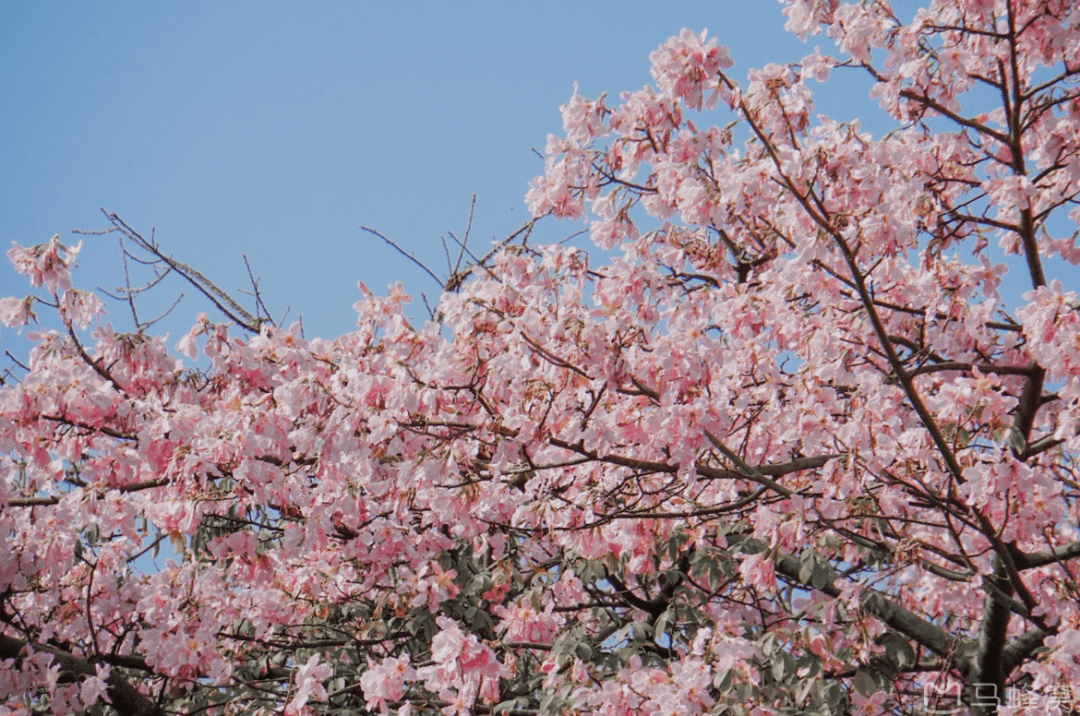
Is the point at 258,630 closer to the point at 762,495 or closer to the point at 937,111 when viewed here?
the point at 762,495

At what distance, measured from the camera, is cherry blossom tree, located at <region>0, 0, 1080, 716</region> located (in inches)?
154

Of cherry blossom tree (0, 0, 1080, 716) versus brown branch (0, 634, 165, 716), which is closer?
cherry blossom tree (0, 0, 1080, 716)

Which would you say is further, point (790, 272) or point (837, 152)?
point (790, 272)

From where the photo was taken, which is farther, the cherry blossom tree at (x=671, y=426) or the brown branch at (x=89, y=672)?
the brown branch at (x=89, y=672)

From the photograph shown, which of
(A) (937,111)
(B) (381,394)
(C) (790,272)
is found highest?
(A) (937,111)

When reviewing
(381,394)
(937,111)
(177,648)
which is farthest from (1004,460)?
(177,648)

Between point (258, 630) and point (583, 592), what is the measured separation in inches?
93.4

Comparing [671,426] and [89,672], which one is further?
[89,672]

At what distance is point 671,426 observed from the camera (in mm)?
3832

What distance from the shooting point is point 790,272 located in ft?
14.8

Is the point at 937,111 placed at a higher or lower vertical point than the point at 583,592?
higher

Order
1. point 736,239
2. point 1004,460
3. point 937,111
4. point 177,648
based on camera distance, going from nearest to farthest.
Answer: point 1004,460 → point 937,111 → point 177,648 → point 736,239

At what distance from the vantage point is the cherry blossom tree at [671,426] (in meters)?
3.90

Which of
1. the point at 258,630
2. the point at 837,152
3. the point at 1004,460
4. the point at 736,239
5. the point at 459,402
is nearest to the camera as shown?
the point at 1004,460
